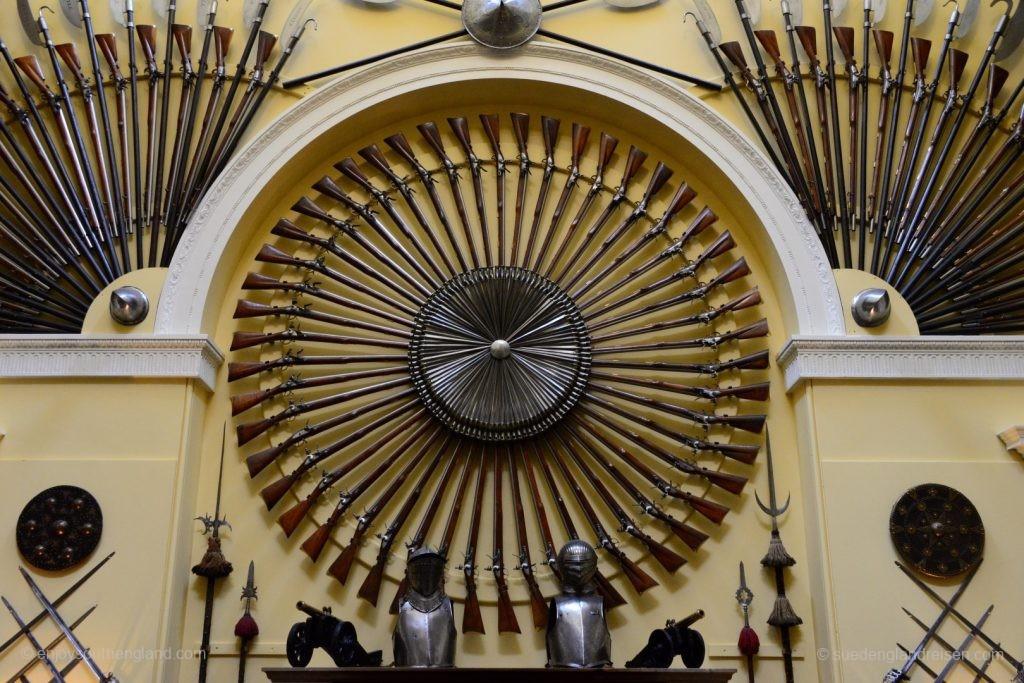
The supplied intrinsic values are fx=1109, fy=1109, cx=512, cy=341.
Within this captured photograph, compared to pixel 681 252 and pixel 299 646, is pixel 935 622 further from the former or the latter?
pixel 299 646

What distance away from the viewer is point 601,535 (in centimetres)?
691

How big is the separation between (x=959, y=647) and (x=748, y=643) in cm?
118

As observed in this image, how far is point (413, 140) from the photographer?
7844mm

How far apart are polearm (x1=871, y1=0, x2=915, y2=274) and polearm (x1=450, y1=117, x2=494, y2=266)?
8.36 feet

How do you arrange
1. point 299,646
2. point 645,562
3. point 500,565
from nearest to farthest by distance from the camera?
point 299,646 → point 500,565 → point 645,562

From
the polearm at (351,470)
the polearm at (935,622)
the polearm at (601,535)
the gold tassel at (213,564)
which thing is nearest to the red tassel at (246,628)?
the gold tassel at (213,564)

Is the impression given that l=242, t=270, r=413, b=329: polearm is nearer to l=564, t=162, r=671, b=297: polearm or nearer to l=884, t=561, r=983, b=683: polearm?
l=564, t=162, r=671, b=297: polearm

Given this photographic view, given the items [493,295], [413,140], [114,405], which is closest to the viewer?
[114,405]

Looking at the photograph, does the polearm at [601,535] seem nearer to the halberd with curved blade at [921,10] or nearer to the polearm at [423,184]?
the polearm at [423,184]

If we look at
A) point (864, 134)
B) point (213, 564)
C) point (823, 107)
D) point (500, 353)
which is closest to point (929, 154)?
point (864, 134)

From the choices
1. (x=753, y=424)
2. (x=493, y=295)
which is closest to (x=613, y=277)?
(x=493, y=295)

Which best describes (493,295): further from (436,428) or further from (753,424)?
(753,424)

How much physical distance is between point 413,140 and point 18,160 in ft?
8.67

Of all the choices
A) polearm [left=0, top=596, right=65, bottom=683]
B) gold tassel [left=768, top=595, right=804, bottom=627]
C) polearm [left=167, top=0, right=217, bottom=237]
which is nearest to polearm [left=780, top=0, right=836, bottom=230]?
gold tassel [left=768, top=595, right=804, bottom=627]
